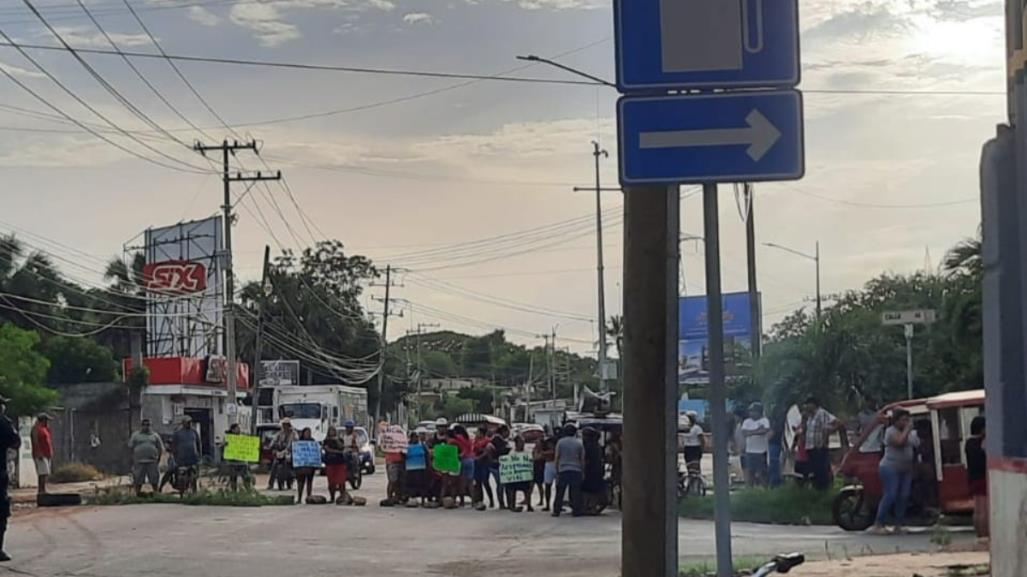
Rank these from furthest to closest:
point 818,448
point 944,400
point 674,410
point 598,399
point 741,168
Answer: point 598,399 < point 818,448 < point 944,400 < point 674,410 < point 741,168

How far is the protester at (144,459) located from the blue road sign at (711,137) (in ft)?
78.5

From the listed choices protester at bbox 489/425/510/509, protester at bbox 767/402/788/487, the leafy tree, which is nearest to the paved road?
protester at bbox 489/425/510/509

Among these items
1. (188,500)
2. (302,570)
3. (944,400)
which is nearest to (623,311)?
(302,570)

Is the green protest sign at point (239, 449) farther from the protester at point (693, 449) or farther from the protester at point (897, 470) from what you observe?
the protester at point (897, 470)

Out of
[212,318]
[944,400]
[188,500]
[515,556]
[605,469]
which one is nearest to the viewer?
[515,556]

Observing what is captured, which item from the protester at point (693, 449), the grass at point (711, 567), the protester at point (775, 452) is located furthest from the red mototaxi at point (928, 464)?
the protester at point (693, 449)

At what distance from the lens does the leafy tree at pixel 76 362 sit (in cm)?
5922

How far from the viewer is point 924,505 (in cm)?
1916

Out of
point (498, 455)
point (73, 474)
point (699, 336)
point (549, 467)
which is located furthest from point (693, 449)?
point (73, 474)

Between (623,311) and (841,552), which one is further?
(841,552)

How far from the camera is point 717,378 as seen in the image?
5.86 metres

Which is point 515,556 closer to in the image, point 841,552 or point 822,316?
point 841,552

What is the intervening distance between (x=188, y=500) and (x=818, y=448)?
12.3m

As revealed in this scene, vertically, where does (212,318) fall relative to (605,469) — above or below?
above
